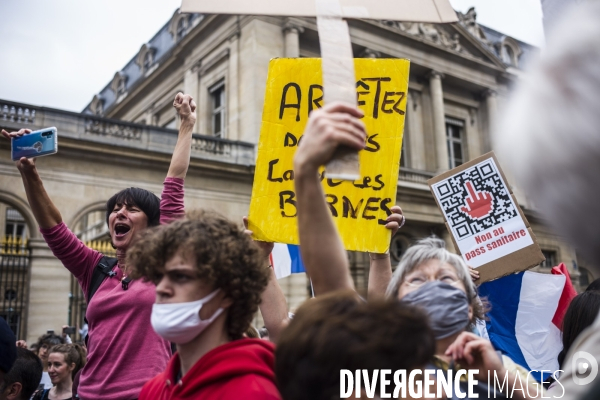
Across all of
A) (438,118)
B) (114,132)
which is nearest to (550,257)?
(438,118)

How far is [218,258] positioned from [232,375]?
39cm

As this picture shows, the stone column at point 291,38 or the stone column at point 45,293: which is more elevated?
the stone column at point 291,38

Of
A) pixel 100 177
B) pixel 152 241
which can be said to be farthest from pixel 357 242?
pixel 100 177

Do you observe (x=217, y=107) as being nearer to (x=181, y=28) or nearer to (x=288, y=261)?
(x=181, y=28)

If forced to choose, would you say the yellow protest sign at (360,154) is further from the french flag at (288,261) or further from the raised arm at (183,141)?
the french flag at (288,261)

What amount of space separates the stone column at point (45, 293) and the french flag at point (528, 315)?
11.8 metres

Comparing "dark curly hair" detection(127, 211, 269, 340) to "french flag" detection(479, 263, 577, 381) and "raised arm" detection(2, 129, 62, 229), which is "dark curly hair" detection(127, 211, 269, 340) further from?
"french flag" detection(479, 263, 577, 381)

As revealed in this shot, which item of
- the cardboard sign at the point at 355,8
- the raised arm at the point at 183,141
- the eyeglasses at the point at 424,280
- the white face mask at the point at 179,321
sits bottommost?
the white face mask at the point at 179,321

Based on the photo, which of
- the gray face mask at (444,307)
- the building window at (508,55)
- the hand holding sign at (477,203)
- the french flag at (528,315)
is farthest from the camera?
the building window at (508,55)

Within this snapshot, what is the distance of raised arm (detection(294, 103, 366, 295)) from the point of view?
149 centimetres

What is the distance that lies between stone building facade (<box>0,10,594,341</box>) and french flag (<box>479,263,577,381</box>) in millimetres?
9739

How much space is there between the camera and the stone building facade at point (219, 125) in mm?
14102

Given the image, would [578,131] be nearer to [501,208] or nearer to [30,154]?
[30,154]

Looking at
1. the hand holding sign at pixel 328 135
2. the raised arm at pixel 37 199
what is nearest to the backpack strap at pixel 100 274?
the raised arm at pixel 37 199
